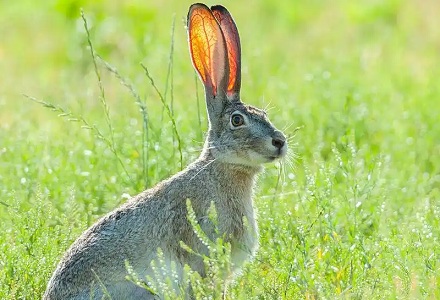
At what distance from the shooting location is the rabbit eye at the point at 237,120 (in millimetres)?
5465

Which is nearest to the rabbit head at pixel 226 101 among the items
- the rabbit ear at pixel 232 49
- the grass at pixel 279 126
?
the rabbit ear at pixel 232 49

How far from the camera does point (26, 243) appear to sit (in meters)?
5.50

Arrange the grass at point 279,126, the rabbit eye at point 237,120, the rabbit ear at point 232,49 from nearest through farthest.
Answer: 1. the grass at point 279,126
2. the rabbit eye at point 237,120
3. the rabbit ear at point 232,49

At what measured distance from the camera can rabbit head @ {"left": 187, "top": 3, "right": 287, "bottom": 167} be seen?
5363 millimetres

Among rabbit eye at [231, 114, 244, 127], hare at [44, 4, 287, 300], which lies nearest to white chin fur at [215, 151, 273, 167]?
hare at [44, 4, 287, 300]

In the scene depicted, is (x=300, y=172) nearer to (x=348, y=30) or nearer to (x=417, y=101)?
(x=417, y=101)

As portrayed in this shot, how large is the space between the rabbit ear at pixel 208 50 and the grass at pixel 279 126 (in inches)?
18.8

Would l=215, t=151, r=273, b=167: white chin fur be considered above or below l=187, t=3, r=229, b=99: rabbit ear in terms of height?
below

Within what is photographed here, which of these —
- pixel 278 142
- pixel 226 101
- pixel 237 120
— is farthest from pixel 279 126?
pixel 278 142

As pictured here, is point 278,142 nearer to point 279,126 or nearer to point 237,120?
point 237,120

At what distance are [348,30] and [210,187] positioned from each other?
17.9ft

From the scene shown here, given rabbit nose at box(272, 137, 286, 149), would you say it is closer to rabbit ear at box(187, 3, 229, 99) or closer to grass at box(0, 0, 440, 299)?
grass at box(0, 0, 440, 299)

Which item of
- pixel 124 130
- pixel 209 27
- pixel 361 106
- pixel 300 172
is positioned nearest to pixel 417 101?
pixel 361 106

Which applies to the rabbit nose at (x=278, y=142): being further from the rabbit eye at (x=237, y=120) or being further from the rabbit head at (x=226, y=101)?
the rabbit eye at (x=237, y=120)
